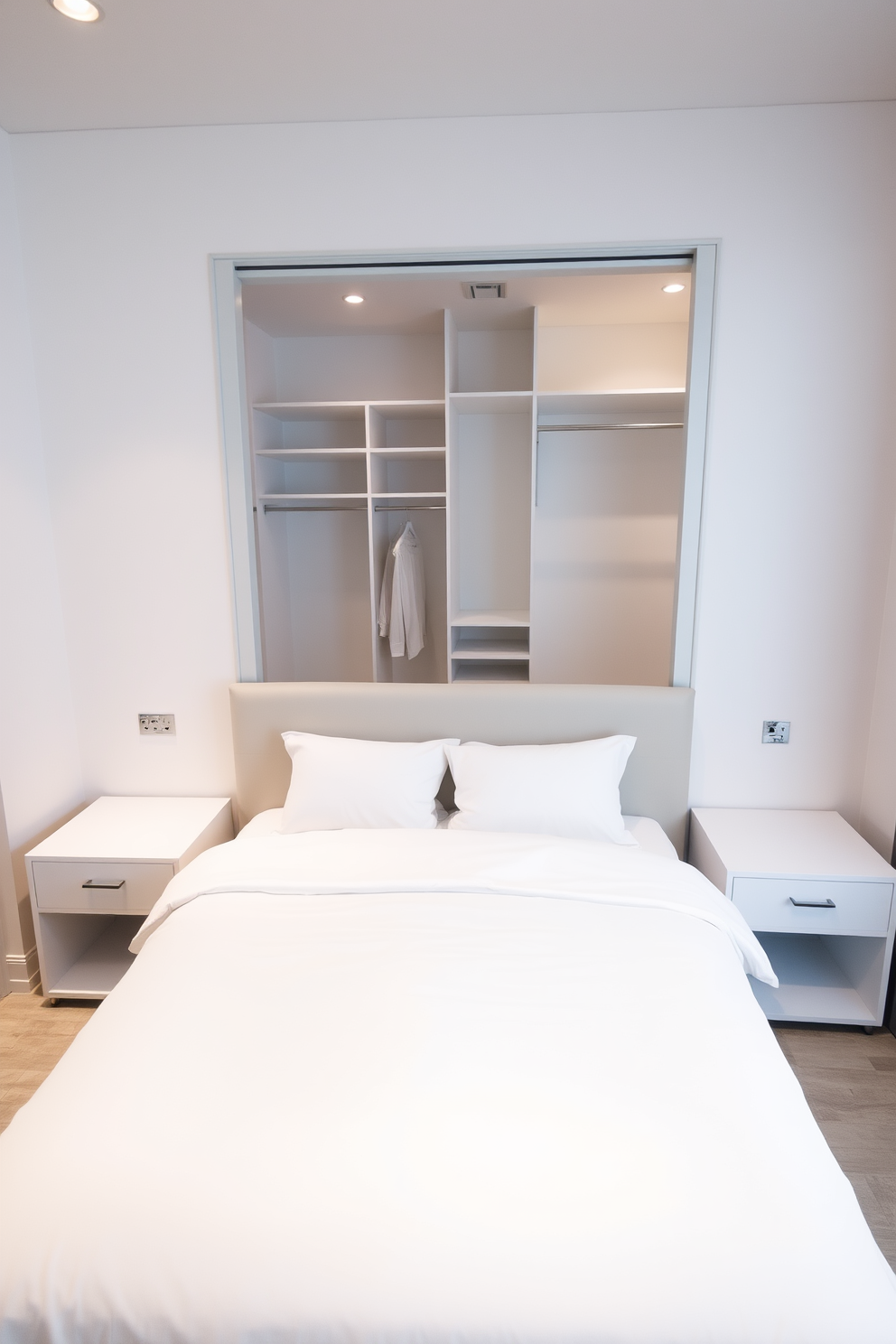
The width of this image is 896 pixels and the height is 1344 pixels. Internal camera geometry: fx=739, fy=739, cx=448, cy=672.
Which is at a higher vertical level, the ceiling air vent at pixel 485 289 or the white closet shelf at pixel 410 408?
the ceiling air vent at pixel 485 289

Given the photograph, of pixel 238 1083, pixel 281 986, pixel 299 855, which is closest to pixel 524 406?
pixel 299 855

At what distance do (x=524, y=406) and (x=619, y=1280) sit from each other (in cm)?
314

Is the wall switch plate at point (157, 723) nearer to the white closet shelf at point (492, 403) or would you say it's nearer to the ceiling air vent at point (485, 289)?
the white closet shelf at point (492, 403)

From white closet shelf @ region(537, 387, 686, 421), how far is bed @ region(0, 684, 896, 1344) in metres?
2.02

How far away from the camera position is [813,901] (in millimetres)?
2104

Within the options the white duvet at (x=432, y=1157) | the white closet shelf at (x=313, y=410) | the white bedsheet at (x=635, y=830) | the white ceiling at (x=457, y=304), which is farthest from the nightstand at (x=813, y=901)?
the white closet shelf at (x=313, y=410)

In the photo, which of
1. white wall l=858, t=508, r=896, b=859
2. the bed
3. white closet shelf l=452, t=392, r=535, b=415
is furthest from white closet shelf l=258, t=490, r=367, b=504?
white wall l=858, t=508, r=896, b=859

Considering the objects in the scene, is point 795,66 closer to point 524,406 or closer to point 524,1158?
point 524,406

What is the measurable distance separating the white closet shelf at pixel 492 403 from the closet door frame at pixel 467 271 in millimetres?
788

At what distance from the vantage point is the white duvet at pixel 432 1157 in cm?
100

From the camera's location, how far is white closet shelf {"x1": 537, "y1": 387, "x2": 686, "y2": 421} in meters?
3.02

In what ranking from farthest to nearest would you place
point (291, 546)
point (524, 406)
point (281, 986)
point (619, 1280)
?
1. point (291, 546)
2. point (524, 406)
3. point (281, 986)
4. point (619, 1280)

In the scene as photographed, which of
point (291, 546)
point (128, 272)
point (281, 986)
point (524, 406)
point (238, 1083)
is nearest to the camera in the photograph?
point (238, 1083)

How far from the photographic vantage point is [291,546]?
3.98 m
